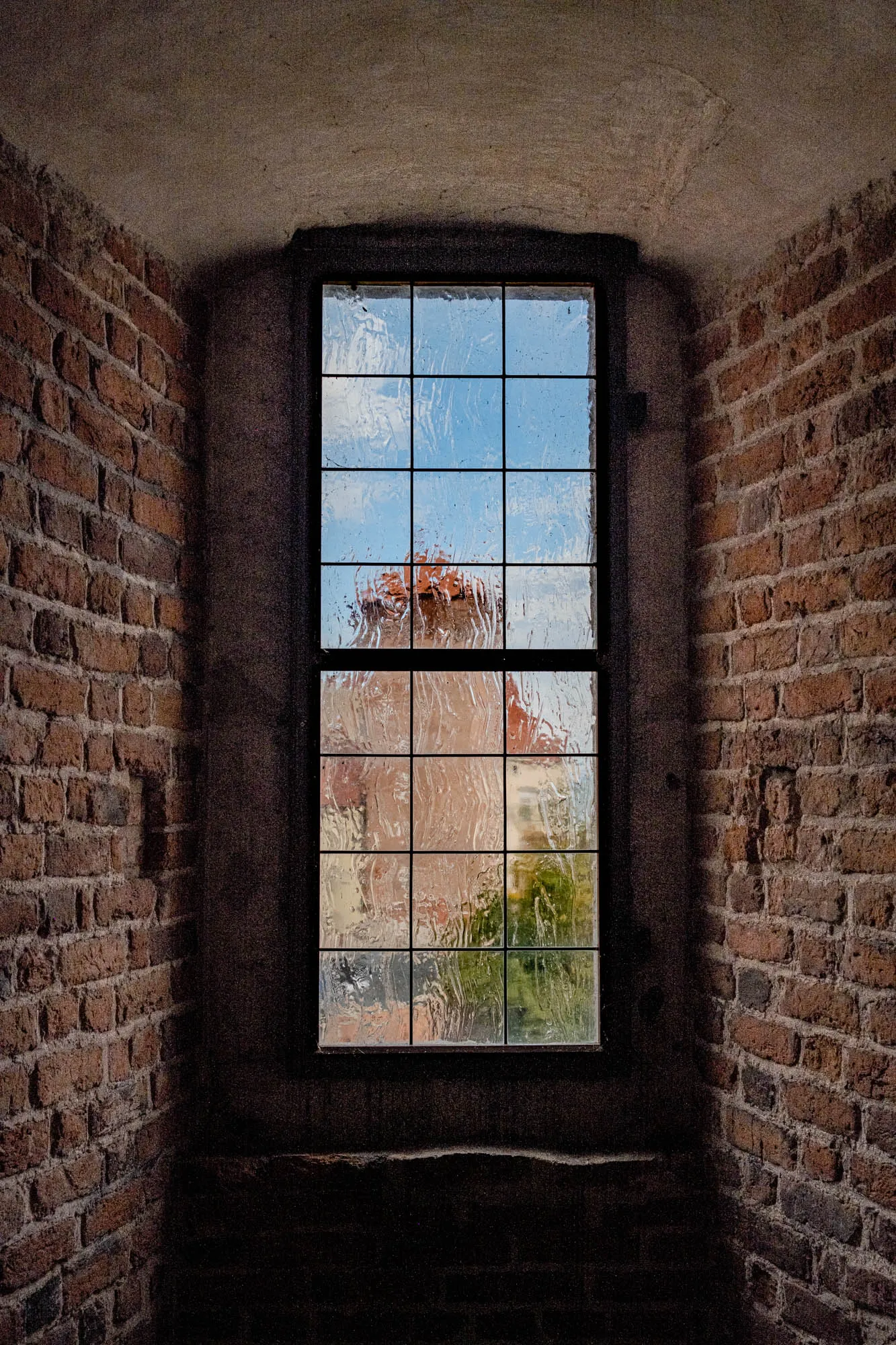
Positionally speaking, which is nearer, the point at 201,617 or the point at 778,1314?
the point at 778,1314

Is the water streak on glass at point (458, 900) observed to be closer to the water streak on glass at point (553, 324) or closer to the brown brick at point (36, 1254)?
the brown brick at point (36, 1254)

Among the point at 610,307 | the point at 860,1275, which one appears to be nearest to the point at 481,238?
the point at 610,307

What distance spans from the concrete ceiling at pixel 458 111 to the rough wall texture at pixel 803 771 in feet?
0.85

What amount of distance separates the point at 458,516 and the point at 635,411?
1.85 ft

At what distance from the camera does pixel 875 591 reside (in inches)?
94.0

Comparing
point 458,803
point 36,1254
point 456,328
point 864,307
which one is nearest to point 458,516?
point 456,328

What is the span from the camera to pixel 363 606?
3.06 metres

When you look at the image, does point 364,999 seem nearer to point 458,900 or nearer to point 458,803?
point 458,900

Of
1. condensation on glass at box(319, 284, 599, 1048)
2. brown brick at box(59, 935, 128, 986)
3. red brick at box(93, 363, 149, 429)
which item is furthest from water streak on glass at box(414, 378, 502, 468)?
brown brick at box(59, 935, 128, 986)

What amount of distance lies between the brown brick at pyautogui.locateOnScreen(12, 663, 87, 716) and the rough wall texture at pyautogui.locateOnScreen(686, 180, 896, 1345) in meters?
1.58

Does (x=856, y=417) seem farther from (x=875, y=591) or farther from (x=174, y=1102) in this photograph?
(x=174, y=1102)

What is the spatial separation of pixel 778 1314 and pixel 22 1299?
1.65 metres

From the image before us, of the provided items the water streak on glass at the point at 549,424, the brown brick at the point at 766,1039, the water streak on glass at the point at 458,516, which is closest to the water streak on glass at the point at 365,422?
the water streak on glass at the point at 458,516

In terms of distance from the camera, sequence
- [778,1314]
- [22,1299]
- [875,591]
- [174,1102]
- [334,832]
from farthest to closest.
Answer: [334,832] < [174,1102] < [778,1314] < [875,591] < [22,1299]
